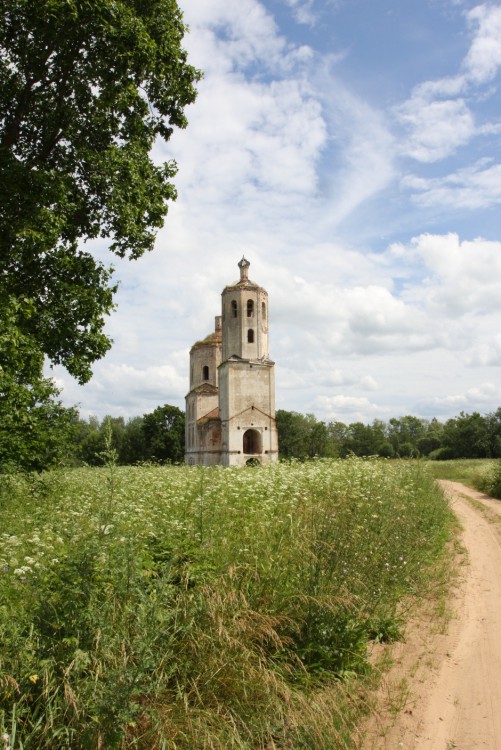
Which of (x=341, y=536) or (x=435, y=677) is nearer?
(x=435, y=677)

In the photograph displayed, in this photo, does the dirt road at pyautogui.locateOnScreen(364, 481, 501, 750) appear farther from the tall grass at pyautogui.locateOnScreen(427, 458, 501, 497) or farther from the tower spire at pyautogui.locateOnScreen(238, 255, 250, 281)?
the tower spire at pyautogui.locateOnScreen(238, 255, 250, 281)

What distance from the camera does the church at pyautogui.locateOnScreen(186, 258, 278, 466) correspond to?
36312 mm

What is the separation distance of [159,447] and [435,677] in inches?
2307

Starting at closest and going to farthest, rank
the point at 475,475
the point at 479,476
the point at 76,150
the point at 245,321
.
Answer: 1. the point at 76,150
2. the point at 479,476
3. the point at 475,475
4. the point at 245,321

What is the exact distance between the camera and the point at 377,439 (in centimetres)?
9069

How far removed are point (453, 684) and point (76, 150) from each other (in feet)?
32.7

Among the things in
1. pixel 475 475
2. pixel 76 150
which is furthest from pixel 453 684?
pixel 475 475

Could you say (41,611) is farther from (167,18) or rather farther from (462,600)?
(167,18)

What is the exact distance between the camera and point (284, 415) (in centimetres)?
7525

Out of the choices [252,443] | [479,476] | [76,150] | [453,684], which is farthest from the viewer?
[252,443]

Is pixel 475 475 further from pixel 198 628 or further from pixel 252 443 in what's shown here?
pixel 198 628

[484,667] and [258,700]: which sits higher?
[258,700]

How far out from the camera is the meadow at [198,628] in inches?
124

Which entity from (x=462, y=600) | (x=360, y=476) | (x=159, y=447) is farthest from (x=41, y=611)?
(x=159, y=447)
